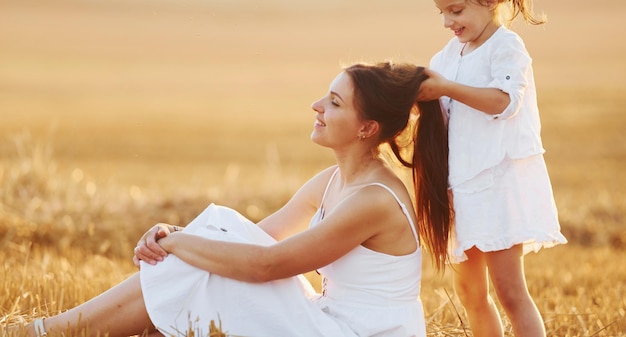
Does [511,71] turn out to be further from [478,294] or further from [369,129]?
[478,294]

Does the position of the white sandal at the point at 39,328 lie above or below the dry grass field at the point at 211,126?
below

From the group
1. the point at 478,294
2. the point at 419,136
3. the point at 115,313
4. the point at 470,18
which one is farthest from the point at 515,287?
the point at 115,313

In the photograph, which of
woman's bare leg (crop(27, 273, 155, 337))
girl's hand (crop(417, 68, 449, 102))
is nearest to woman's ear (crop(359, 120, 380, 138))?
girl's hand (crop(417, 68, 449, 102))

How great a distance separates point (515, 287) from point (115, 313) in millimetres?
1812

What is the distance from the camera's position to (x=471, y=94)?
416 cm

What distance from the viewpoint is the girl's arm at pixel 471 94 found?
416 cm

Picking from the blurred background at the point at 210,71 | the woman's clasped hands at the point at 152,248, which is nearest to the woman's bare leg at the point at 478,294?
the woman's clasped hands at the point at 152,248

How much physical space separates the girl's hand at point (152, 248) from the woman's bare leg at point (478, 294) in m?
1.46

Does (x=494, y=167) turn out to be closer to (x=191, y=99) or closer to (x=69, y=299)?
(x=69, y=299)

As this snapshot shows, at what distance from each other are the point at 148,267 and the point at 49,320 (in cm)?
54

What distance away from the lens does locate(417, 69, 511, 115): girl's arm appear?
13.6ft

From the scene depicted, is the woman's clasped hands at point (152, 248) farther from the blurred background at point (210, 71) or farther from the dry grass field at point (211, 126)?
the blurred background at point (210, 71)

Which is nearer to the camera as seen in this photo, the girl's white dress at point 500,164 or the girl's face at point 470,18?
the girl's white dress at point 500,164

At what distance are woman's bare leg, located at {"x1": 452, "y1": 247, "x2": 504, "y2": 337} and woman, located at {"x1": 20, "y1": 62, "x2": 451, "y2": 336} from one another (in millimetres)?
202
